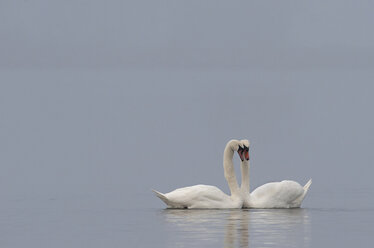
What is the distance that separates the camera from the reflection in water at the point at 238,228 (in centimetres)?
2509

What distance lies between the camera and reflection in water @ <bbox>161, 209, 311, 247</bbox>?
82.3ft

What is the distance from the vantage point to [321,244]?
25.1 m

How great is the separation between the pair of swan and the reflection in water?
42 cm

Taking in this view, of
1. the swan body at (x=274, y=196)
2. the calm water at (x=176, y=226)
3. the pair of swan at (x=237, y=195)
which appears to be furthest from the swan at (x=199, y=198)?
the swan body at (x=274, y=196)

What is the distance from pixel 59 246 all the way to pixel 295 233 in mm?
5409

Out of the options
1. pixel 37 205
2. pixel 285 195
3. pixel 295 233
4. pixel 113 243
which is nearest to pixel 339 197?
pixel 285 195

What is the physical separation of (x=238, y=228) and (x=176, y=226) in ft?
5.52

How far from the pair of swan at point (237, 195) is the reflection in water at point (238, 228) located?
42 centimetres

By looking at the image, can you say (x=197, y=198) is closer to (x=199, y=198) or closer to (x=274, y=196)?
(x=199, y=198)

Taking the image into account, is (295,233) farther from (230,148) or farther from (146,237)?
(230,148)

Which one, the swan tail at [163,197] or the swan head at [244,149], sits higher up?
the swan head at [244,149]

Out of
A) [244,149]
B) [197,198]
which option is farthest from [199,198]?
[244,149]

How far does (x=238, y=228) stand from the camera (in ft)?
91.7

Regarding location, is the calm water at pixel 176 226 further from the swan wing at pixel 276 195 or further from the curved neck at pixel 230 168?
the curved neck at pixel 230 168
